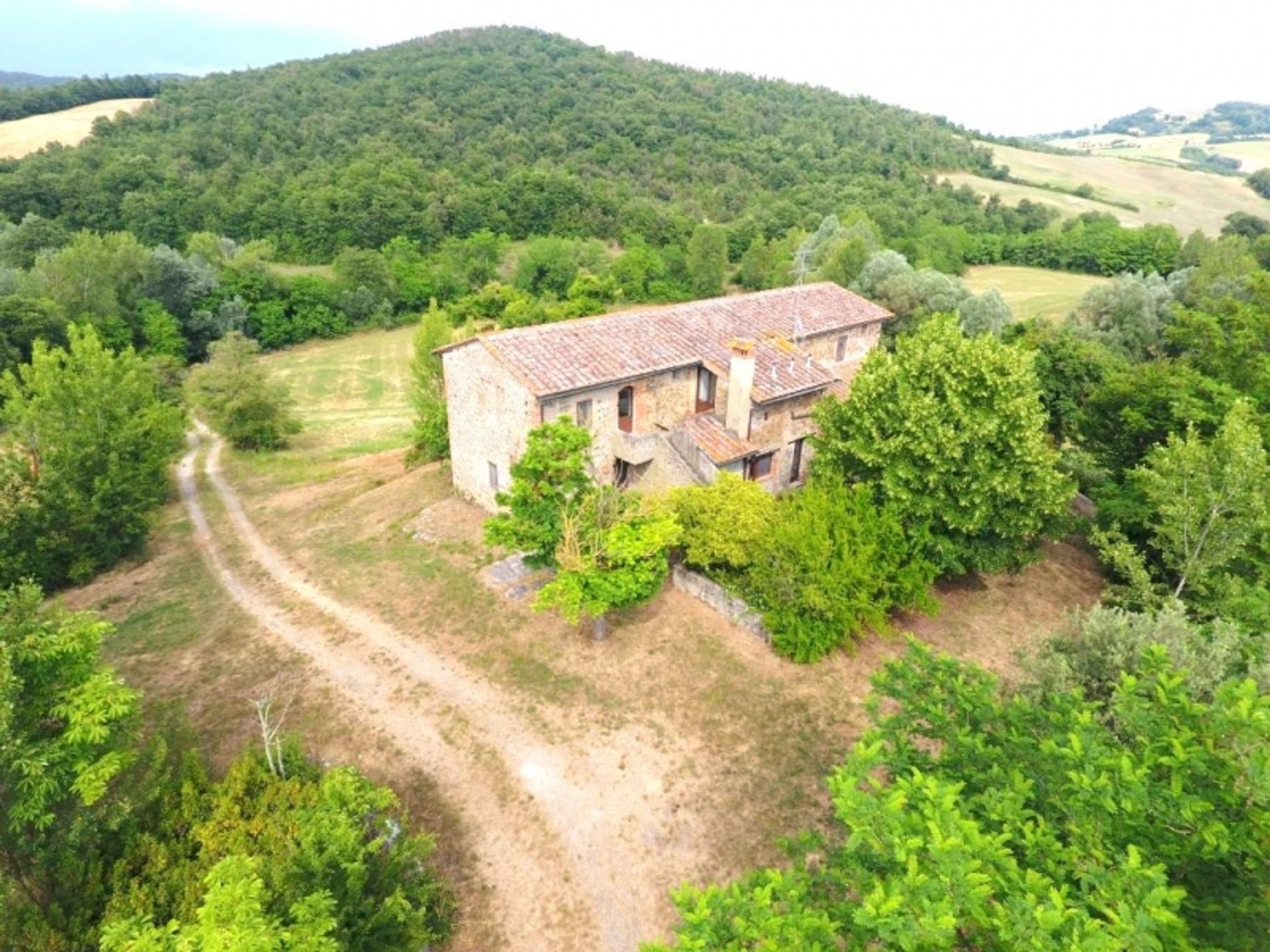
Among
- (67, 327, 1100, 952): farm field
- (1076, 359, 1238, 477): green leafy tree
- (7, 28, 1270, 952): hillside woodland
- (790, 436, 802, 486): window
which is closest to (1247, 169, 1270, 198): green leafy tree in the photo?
(7, 28, 1270, 952): hillside woodland

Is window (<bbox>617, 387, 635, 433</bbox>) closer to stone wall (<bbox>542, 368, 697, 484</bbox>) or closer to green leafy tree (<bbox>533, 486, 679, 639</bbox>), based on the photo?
stone wall (<bbox>542, 368, 697, 484</bbox>)

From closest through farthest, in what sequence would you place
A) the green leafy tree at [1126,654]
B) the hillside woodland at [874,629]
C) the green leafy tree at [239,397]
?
the hillside woodland at [874,629] < the green leafy tree at [1126,654] < the green leafy tree at [239,397]

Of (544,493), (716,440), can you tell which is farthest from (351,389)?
(544,493)

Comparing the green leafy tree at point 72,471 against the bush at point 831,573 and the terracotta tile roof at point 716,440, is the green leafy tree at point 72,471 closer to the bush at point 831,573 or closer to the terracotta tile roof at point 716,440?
the terracotta tile roof at point 716,440

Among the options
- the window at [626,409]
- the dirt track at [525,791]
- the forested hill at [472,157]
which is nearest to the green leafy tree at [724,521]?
the window at [626,409]

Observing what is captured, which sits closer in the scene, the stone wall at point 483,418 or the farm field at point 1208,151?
the stone wall at point 483,418

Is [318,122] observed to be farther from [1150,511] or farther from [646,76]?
[1150,511]
